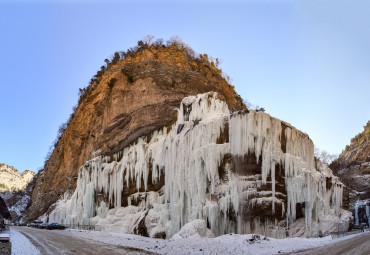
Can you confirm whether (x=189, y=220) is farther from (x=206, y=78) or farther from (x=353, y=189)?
(x=353, y=189)

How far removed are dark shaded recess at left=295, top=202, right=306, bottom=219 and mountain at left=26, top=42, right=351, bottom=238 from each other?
0.20 feet

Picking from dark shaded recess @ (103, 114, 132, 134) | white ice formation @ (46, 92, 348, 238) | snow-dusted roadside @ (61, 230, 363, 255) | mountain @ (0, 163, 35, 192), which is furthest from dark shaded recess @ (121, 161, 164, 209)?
mountain @ (0, 163, 35, 192)

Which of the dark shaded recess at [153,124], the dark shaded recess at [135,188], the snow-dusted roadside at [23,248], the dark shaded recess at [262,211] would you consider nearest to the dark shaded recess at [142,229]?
the dark shaded recess at [135,188]

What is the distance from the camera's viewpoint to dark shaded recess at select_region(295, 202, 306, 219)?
73.8 feet

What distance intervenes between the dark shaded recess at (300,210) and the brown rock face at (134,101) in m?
15.1

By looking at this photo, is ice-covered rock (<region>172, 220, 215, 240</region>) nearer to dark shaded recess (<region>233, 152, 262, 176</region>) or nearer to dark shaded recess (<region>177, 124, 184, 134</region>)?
dark shaded recess (<region>233, 152, 262, 176</region>)

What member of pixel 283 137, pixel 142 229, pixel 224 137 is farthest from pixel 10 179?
pixel 283 137

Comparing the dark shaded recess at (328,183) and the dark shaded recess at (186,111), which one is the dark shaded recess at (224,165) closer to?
the dark shaded recess at (186,111)

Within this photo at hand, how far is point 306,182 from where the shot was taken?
893 inches

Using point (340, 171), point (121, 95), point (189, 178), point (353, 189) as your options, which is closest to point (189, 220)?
point (189, 178)

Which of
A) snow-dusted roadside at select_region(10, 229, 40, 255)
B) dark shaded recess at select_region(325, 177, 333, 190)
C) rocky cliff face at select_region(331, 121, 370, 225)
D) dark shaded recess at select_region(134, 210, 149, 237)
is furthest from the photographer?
rocky cliff face at select_region(331, 121, 370, 225)

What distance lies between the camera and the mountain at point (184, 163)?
73.0ft

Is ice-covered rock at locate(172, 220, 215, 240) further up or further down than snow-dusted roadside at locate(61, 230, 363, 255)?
further up

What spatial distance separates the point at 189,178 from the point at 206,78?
774 inches
